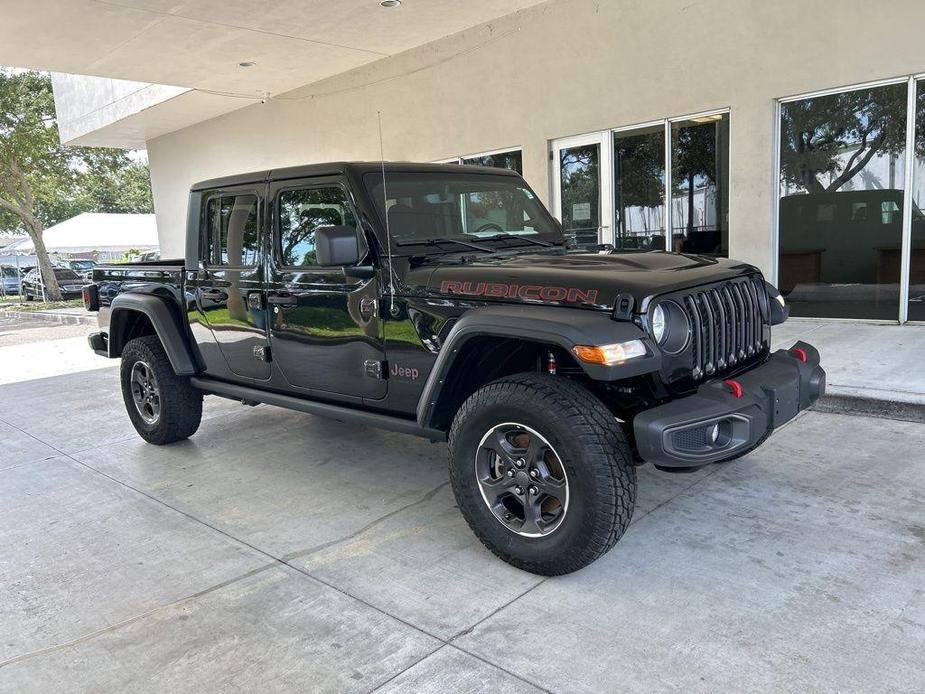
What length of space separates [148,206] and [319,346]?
73571mm

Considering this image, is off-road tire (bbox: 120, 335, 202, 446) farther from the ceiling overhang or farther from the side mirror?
the ceiling overhang

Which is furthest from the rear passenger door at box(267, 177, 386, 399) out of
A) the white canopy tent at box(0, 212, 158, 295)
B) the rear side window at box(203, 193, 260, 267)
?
the white canopy tent at box(0, 212, 158, 295)

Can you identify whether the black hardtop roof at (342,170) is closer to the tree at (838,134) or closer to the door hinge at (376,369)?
the door hinge at (376,369)

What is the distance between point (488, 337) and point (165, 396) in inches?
120

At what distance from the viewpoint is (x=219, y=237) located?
4.72m

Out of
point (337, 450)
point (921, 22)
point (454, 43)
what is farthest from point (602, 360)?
point (454, 43)

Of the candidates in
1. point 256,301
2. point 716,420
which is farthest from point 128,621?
point 716,420

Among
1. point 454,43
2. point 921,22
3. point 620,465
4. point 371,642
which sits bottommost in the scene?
point 371,642

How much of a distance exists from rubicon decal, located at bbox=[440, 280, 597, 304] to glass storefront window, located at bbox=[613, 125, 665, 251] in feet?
22.5

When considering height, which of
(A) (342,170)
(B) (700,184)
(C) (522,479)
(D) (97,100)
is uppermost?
(D) (97,100)

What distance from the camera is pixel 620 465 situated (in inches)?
113

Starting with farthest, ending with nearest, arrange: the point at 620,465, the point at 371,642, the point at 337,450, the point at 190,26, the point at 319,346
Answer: the point at 190,26
the point at 337,450
the point at 319,346
the point at 620,465
the point at 371,642

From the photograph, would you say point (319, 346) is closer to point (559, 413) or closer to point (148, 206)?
point (559, 413)

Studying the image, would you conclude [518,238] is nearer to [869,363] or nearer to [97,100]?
[869,363]
